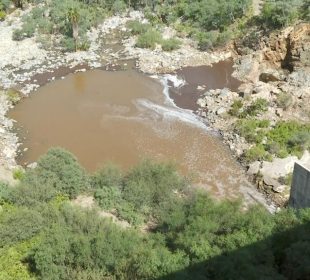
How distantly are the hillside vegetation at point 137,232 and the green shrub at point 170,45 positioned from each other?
1850cm

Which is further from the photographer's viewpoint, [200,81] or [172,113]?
[200,81]

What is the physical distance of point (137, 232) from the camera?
1712 centimetres

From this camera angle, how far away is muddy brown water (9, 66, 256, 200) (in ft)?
82.7

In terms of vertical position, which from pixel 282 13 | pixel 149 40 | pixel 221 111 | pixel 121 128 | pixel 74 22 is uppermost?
pixel 282 13

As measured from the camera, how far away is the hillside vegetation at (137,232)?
13.2m

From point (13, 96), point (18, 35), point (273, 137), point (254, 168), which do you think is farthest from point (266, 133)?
point (18, 35)

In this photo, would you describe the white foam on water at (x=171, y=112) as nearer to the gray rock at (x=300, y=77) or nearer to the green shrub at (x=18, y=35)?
the gray rock at (x=300, y=77)

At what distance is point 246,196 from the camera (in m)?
22.7

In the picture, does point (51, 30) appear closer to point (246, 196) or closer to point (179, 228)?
point (246, 196)

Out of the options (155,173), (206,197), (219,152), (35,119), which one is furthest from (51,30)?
(206,197)

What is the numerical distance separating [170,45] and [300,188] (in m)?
20.8

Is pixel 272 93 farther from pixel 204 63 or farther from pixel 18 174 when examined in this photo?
pixel 18 174

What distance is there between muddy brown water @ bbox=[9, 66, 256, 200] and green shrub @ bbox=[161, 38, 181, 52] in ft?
13.7

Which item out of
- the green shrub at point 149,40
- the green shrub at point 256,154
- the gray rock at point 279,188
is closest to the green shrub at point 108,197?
the gray rock at point 279,188
